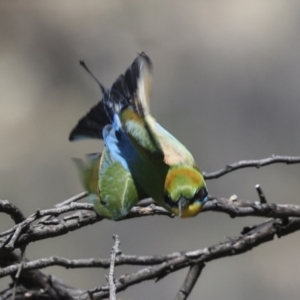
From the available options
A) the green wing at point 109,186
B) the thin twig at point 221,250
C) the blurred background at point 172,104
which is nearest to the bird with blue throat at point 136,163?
the green wing at point 109,186

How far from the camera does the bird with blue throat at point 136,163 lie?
102cm

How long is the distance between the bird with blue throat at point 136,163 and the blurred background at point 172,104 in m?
1.05

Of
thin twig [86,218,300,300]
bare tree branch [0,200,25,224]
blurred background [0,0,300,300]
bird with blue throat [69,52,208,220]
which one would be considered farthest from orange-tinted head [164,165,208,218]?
blurred background [0,0,300,300]

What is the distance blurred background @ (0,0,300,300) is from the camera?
219 centimetres

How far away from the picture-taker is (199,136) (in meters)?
2.29

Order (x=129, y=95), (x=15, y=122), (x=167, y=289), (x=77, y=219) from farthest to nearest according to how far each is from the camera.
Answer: (x=15, y=122)
(x=167, y=289)
(x=129, y=95)
(x=77, y=219)

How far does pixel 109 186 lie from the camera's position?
1.10 meters

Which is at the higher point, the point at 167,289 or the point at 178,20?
the point at 178,20

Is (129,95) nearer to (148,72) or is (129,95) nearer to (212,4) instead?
(148,72)

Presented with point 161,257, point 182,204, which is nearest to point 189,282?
point 161,257

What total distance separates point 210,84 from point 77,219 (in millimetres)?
1503

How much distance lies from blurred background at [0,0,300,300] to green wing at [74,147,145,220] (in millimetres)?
1028

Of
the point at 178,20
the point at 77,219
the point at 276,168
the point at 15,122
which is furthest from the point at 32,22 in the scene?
the point at 77,219

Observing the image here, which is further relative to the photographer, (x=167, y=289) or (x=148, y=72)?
(x=167, y=289)
